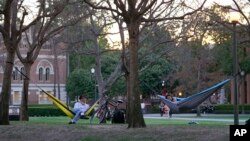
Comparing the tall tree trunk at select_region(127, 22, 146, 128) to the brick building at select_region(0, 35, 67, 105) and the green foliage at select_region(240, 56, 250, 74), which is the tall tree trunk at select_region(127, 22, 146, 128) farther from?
the brick building at select_region(0, 35, 67, 105)

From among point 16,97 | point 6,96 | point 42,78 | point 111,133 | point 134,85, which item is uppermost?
point 42,78

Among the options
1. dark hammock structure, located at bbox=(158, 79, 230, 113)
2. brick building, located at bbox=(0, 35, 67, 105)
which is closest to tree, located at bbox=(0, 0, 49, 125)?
dark hammock structure, located at bbox=(158, 79, 230, 113)

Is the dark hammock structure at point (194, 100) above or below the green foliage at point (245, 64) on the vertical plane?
below

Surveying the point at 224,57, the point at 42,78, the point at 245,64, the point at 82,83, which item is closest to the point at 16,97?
the point at 42,78

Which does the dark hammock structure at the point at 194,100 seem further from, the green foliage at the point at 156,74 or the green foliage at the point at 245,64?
the green foliage at the point at 156,74

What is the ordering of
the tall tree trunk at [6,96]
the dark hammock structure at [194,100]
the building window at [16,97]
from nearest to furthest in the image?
the tall tree trunk at [6,96] < the dark hammock structure at [194,100] < the building window at [16,97]

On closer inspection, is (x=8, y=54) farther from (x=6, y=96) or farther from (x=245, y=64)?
(x=245, y=64)

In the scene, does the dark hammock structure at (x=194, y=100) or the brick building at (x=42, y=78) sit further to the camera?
the brick building at (x=42, y=78)

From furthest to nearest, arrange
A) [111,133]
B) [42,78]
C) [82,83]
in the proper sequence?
[42,78], [82,83], [111,133]

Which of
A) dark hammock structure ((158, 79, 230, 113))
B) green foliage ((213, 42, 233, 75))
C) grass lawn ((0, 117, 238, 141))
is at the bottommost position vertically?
grass lawn ((0, 117, 238, 141))

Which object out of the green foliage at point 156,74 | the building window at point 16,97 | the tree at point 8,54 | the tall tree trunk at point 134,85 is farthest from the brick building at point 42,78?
the tall tree trunk at point 134,85

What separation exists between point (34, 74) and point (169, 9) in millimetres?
58134

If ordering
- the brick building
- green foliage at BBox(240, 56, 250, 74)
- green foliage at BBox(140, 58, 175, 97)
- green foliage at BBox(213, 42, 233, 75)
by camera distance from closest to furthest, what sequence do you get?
green foliage at BBox(213, 42, 233, 75) → green foliage at BBox(240, 56, 250, 74) → green foliage at BBox(140, 58, 175, 97) → the brick building

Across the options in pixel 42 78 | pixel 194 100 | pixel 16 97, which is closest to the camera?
pixel 194 100
